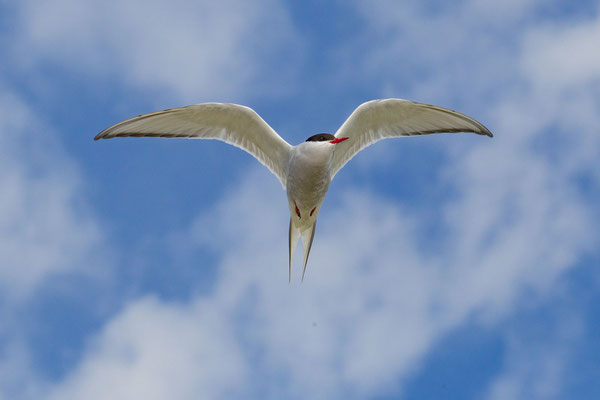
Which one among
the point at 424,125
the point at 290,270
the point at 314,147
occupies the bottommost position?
the point at 290,270

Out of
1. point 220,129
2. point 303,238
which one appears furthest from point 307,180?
point 220,129

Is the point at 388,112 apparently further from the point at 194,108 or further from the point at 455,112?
the point at 194,108

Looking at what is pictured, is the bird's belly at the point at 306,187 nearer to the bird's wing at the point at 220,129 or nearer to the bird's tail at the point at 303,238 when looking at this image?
the bird's tail at the point at 303,238

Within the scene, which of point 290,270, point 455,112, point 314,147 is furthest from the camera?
point 290,270

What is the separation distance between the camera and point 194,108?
11.5 m

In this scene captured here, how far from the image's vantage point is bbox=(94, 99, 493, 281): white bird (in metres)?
11.2

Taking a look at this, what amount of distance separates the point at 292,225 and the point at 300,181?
1433mm

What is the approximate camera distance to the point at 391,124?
12.3 meters

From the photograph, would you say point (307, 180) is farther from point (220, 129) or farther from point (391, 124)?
point (391, 124)

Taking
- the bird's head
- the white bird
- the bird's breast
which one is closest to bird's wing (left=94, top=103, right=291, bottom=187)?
the white bird

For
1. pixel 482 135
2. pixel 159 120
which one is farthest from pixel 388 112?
pixel 159 120

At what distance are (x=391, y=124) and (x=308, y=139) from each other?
1.82 m

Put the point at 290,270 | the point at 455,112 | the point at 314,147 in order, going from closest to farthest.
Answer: the point at 314,147, the point at 455,112, the point at 290,270

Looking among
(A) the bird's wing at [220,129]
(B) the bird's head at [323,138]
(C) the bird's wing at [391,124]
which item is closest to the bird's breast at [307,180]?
(B) the bird's head at [323,138]
